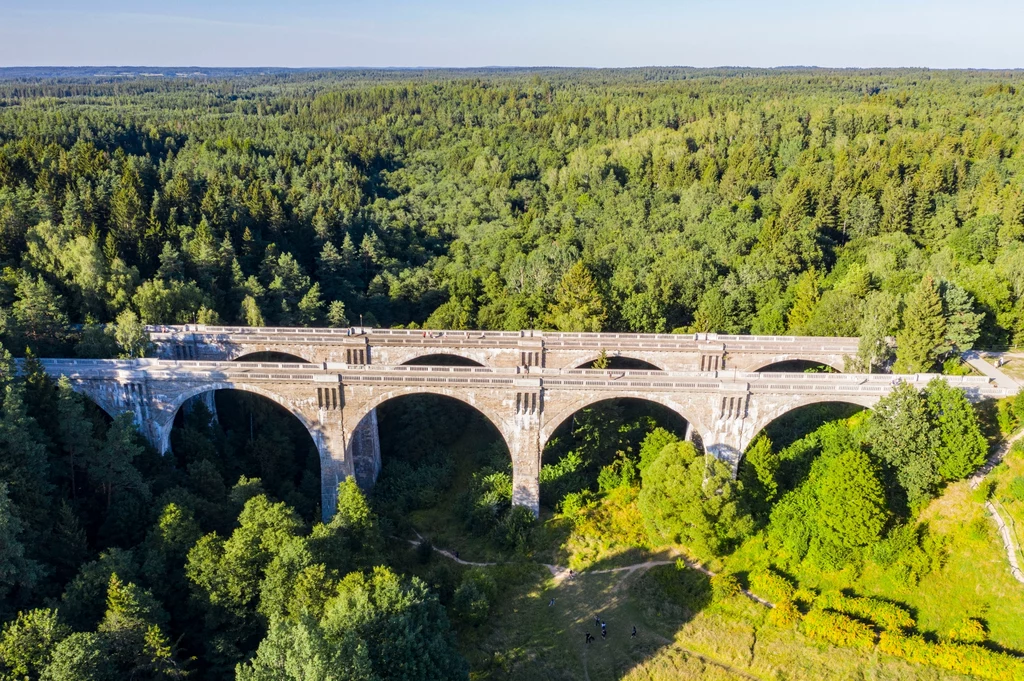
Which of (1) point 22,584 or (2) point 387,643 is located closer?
(2) point 387,643

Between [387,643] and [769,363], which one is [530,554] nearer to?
[387,643]

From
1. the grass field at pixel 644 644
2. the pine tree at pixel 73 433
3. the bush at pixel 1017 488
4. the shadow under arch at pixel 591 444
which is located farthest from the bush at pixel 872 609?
the pine tree at pixel 73 433

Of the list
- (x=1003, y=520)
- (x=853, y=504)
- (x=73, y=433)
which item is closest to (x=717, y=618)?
(x=853, y=504)

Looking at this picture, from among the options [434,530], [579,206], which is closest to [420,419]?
[434,530]

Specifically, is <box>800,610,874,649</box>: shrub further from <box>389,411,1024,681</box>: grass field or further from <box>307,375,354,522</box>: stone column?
<box>307,375,354,522</box>: stone column

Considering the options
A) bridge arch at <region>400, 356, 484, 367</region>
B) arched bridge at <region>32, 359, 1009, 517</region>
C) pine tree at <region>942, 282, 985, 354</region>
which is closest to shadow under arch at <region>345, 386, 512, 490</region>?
arched bridge at <region>32, 359, 1009, 517</region>

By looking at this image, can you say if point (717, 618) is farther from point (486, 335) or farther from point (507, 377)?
point (486, 335)
